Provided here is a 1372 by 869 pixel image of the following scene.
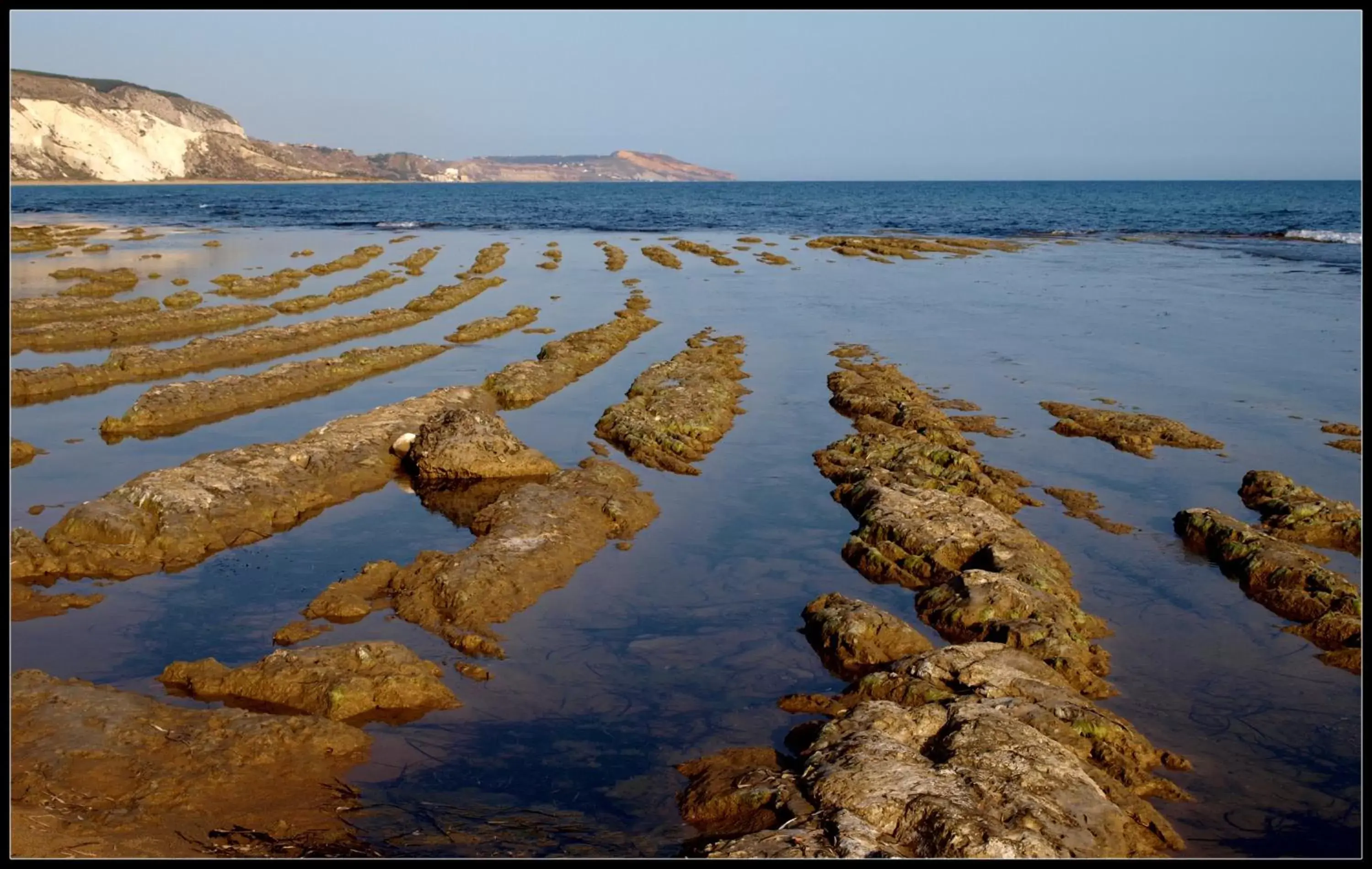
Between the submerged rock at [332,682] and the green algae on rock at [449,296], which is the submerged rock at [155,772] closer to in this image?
the submerged rock at [332,682]

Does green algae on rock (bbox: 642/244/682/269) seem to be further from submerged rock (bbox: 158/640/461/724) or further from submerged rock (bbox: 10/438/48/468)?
submerged rock (bbox: 158/640/461/724)

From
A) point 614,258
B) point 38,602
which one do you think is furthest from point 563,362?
point 614,258

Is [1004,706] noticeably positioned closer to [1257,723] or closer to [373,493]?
[1257,723]

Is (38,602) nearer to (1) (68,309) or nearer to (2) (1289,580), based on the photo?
(2) (1289,580)

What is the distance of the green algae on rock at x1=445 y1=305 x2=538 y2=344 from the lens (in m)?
29.1

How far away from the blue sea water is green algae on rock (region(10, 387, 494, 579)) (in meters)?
49.1

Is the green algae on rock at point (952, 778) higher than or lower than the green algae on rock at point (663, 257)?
lower

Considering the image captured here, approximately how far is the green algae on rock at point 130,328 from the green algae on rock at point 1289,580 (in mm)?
27402

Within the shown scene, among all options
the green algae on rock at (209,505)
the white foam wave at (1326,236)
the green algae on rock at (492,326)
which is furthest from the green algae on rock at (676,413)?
the white foam wave at (1326,236)

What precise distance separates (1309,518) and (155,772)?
49.4 ft

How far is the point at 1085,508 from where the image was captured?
590 inches

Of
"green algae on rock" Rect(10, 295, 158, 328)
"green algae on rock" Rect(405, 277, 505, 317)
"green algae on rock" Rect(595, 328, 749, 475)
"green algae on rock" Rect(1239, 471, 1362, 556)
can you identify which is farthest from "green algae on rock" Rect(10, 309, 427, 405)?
"green algae on rock" Rect(1239, 471, 1362, 556)

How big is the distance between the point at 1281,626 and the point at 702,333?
1993 cm

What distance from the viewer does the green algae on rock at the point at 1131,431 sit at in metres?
18.0
